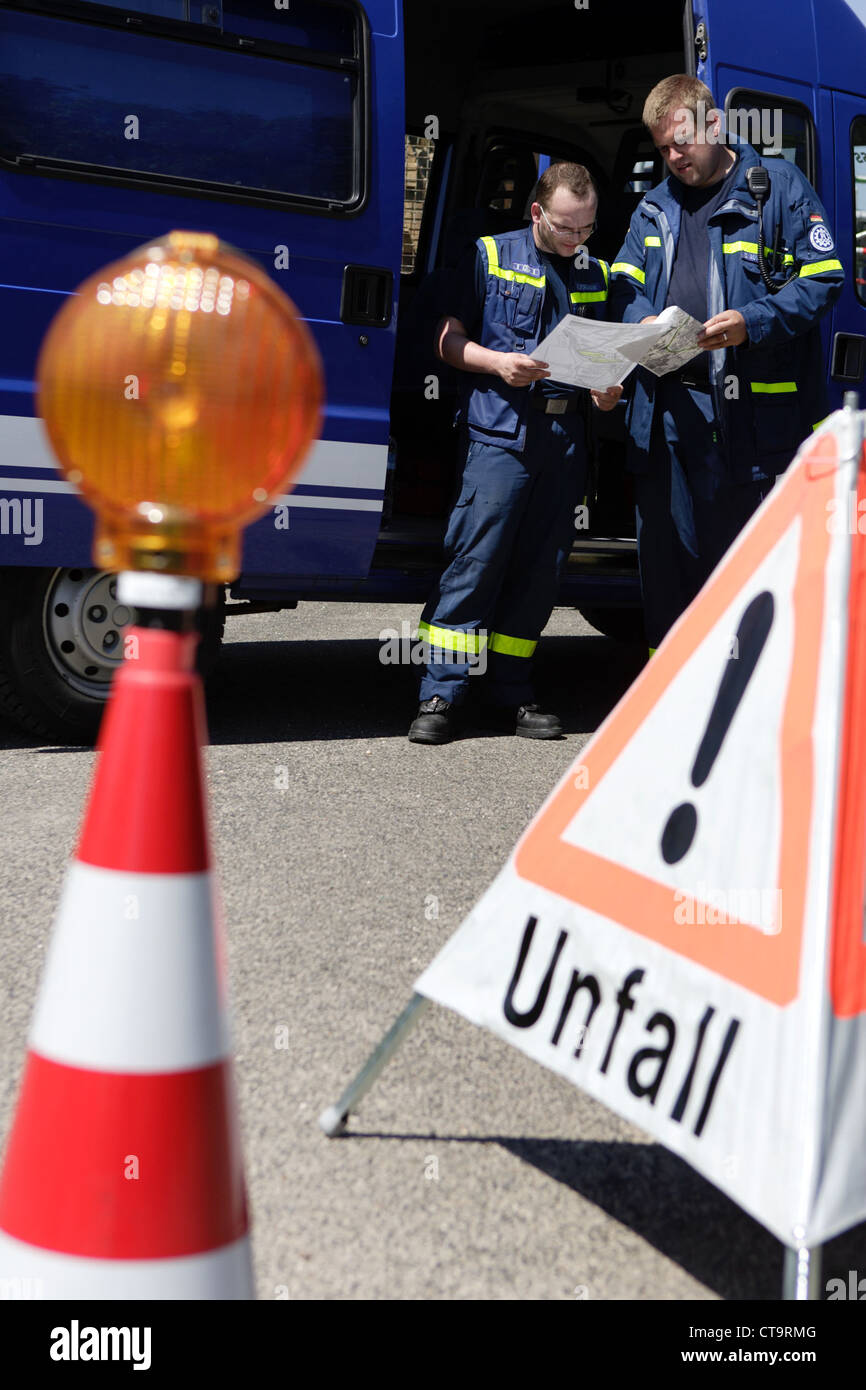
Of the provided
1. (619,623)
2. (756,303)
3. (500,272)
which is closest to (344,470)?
(500,272)

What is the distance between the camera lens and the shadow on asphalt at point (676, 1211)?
6.65ft

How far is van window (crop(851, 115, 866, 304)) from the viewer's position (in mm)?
6008

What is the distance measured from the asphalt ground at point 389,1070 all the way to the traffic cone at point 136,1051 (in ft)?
1.70

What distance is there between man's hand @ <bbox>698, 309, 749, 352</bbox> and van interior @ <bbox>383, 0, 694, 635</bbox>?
1.47 m

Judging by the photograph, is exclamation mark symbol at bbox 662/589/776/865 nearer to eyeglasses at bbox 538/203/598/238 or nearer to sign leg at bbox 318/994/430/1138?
sign leg at bbox 318/994/430/1138

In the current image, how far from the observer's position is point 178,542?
1.40 metres

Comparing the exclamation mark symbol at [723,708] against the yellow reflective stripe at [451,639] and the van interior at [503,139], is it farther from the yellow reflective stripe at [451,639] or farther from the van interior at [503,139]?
the van interior at [503,139]

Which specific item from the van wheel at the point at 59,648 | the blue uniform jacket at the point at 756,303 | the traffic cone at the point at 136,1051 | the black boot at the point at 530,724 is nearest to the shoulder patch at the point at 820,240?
the blue uniform jacket at the point at 756,303

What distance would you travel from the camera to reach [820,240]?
4.77m

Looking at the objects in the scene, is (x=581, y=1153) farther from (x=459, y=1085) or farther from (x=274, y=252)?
(x=274, y=252)

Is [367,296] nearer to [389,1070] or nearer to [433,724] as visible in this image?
[433,724]

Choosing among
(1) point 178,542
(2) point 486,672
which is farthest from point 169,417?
(2) point 486,672

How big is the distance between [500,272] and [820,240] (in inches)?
43.5

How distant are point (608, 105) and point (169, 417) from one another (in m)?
6.41
